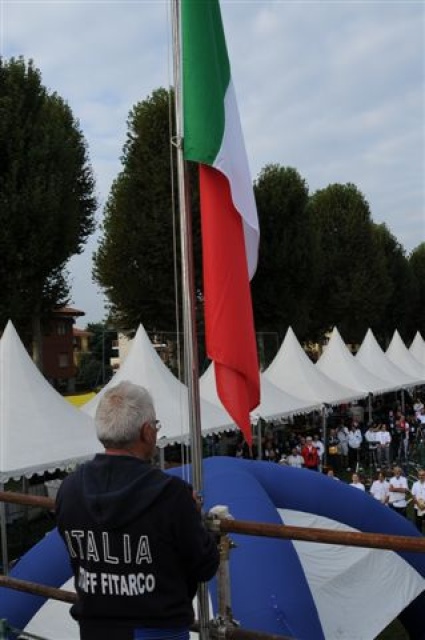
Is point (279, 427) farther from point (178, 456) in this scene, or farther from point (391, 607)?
point (391, 607)

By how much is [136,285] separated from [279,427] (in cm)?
808

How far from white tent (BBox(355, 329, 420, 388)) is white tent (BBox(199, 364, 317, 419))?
8.65 meters

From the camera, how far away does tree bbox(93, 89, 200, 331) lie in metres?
26.5

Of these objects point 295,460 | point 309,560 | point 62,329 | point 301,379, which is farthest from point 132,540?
point 62,329

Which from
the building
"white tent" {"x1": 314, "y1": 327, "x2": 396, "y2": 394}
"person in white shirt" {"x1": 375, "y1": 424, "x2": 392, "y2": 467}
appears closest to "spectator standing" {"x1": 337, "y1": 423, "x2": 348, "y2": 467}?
"person in white shirt" {"x1": 375, "y1": 424, "x2": 392, "y2": 467}

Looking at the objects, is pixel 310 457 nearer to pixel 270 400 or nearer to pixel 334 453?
pixel 270 400

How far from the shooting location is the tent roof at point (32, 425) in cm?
1079

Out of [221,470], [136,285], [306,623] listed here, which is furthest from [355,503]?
[136,285]

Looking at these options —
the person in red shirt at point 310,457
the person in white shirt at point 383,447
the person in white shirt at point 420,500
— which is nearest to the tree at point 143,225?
the person in white shirt at point 383,447

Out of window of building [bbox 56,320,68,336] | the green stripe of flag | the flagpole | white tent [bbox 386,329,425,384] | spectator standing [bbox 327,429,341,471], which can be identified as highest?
window of building [bbox 56,320,68,336]

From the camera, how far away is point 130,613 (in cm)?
220

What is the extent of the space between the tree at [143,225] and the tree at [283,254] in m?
5.16

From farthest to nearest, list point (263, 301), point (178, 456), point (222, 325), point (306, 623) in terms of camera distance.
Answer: point (263, 301)
point (178, 456)
point (306, 623)
point (222, 325)

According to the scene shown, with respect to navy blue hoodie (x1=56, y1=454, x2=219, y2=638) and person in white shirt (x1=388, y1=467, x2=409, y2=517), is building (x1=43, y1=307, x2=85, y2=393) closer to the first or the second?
person in white shirt (x1=388, y1=467, x2=409, y2=517)
